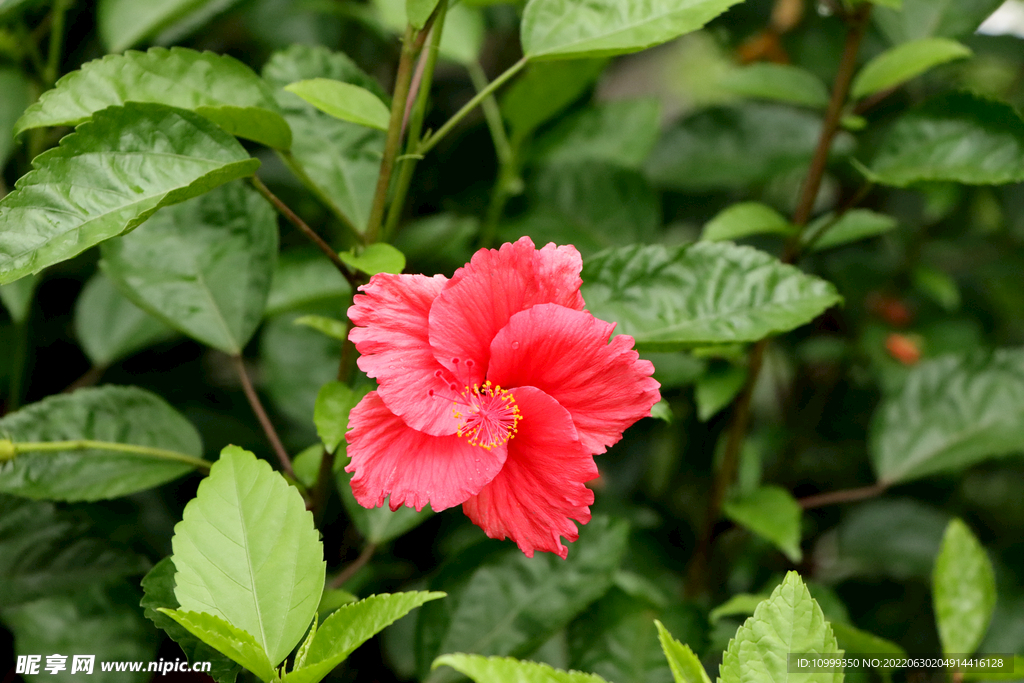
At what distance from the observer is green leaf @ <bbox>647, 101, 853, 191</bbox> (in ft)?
4.47

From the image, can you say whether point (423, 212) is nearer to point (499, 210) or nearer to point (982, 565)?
point (499, 210)

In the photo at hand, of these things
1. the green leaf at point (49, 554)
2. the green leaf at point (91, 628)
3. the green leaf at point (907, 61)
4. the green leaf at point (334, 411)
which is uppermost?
the green leaf at point (907, 61)

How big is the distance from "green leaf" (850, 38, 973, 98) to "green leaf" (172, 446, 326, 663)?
902 mm

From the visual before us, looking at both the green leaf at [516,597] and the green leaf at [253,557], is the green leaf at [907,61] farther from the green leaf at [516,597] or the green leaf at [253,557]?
the green leaf at [253,557]

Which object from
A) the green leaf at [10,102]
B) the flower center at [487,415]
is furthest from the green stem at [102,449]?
the green leaf at [10,102]

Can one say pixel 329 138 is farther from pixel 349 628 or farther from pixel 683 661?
pixel 683 661

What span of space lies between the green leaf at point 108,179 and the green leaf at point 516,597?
56 centimetres

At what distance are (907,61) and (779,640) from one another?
0.75m

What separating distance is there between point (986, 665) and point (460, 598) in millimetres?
623

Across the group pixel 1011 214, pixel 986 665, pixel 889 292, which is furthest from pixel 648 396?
pixel 1011 214

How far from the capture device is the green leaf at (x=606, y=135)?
1.28m

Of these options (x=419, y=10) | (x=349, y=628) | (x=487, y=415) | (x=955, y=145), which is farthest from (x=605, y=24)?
(x=349, y=628)

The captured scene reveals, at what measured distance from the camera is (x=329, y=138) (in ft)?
2.96

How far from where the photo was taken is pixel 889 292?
5.19 feet
